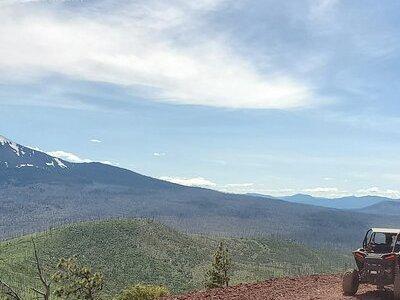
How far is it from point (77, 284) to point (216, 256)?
25302 millimetres

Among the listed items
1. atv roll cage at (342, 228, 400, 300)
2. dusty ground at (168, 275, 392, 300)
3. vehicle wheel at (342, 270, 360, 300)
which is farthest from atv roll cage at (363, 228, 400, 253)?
dusty ground at (168, 275, 392, 300)

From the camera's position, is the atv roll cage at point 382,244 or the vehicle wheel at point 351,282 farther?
the vehicle wheel at point 351,282

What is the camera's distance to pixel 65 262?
47438 millimetres

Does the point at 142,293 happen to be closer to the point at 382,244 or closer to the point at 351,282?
the point at 351,282

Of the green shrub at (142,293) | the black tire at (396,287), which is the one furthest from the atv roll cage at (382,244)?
the green shrub at (142,293)

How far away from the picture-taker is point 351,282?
74.3ft

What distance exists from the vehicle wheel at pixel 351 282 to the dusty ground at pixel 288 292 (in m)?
0.28

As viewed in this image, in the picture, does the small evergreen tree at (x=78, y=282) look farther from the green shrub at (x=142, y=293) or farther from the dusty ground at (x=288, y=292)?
the dusty ground at (x=288, y=292)

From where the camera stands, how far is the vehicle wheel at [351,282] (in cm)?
2266

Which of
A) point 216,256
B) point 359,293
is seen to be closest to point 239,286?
point 359,293

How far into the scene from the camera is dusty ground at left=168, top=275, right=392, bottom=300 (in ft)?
71.7

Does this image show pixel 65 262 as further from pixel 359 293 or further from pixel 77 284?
pixel 359 293

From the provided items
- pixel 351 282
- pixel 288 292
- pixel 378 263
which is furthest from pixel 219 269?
pixel 378 263

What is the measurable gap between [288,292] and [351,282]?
2.90 metres
